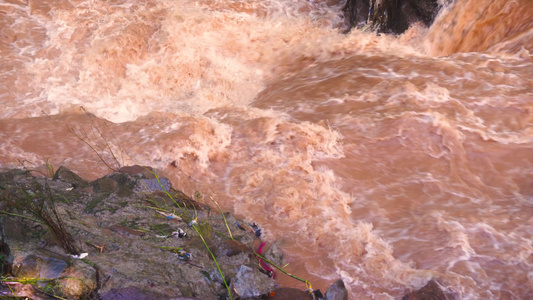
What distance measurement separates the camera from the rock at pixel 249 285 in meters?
2.17

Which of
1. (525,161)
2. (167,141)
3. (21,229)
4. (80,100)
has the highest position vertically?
(21,229)

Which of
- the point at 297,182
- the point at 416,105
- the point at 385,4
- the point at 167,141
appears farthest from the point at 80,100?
the point at 385,4

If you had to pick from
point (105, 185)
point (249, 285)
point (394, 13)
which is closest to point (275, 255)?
point (249, 285)

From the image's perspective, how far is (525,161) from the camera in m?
4.12

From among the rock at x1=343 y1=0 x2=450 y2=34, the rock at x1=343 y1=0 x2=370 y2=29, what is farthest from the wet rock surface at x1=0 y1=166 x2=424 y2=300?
the rock at x1=343 y1=0 x2=370 y2=29

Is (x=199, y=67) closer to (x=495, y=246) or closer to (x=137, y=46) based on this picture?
(x=137, y=46)

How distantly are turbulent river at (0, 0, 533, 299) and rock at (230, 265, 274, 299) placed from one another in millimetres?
480

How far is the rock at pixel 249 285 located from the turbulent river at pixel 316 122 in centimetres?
48

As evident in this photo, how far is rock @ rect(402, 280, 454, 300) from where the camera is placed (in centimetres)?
260

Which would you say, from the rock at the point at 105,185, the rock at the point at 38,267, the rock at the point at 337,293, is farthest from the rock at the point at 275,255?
the rock at the point at 38,267

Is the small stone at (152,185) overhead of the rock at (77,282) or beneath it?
beneath

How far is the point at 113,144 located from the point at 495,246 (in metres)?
3.36

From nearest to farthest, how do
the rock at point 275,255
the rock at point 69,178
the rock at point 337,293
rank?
the rock at point 337,293 → the rock at point 275,255 → the rock at point 69,178

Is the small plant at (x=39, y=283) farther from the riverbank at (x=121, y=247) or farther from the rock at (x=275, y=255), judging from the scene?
the rock at (x=275, y=255)
